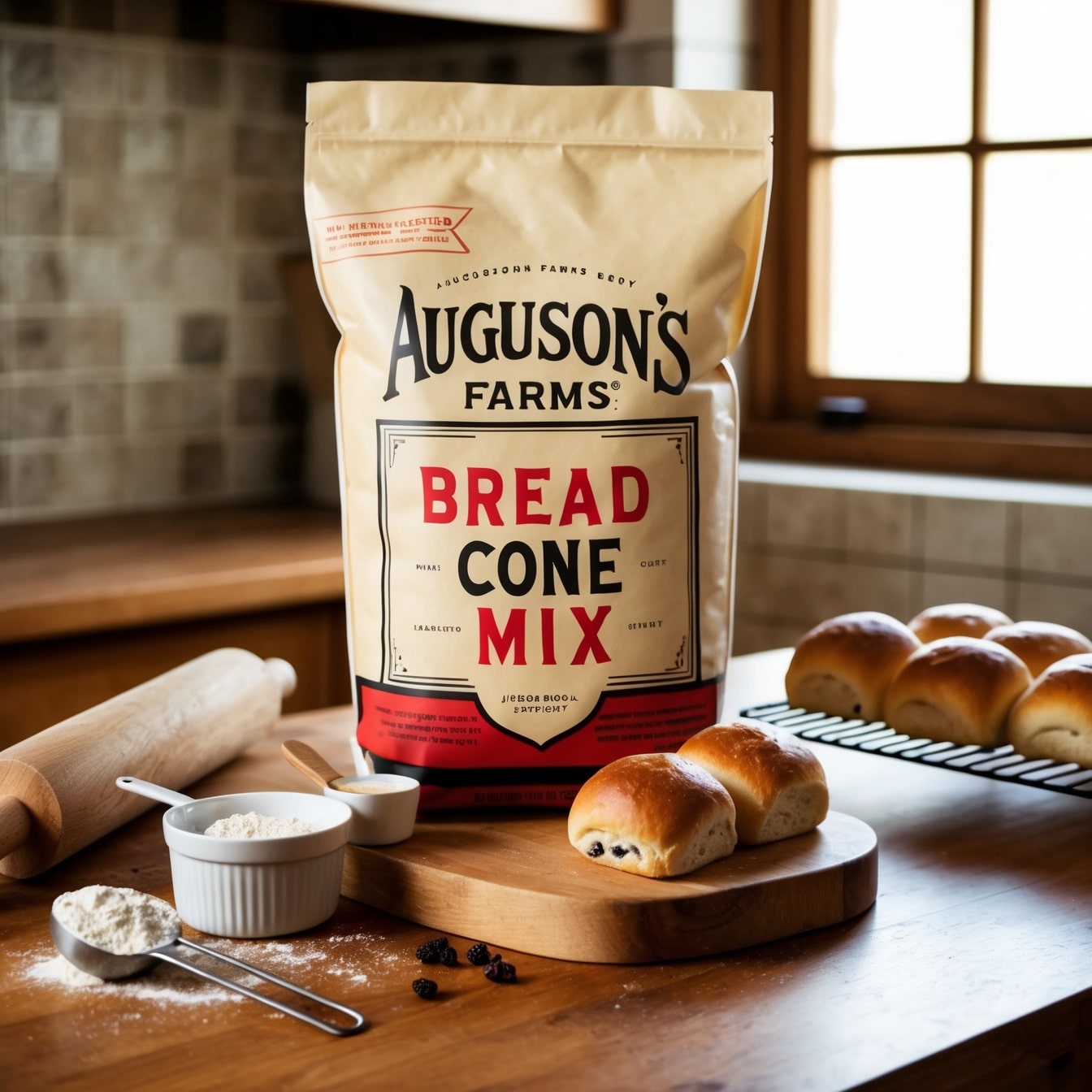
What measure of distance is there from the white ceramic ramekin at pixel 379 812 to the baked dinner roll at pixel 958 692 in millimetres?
399

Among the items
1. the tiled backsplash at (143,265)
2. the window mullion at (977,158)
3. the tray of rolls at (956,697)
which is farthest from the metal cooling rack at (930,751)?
the tiled backsplash at (143,265)

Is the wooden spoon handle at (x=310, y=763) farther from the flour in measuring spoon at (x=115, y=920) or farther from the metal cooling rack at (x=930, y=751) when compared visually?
the metal cooling rack at (x=930, y=751)

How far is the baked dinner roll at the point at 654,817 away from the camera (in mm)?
806

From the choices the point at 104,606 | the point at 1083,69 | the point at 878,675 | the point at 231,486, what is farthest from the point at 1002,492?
the point at 231,486

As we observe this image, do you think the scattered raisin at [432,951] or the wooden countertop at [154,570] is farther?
the wooden countertop at [154,570]

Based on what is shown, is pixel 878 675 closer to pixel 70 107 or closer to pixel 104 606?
pixel 104 606

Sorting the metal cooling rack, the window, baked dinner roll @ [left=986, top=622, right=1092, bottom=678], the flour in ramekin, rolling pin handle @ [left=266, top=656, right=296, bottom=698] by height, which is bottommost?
the metal cooling rack

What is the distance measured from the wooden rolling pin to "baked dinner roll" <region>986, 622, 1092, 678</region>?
0.59 meters

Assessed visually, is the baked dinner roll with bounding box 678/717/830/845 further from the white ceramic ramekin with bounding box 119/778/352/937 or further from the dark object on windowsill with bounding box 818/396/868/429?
the dark object on windowsill with bounding box 818/396/868/429

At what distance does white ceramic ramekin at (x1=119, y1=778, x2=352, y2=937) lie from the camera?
0.78m

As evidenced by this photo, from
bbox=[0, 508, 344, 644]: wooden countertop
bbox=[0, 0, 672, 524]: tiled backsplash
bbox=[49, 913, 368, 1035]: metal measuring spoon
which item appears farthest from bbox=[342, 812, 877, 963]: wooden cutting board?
bbox=[0, 0, 672, 524]: tiled backsplash

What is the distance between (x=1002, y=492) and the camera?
2.10 meters

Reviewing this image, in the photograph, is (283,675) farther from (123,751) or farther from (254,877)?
(254,877)

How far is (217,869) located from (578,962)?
0.66ft
